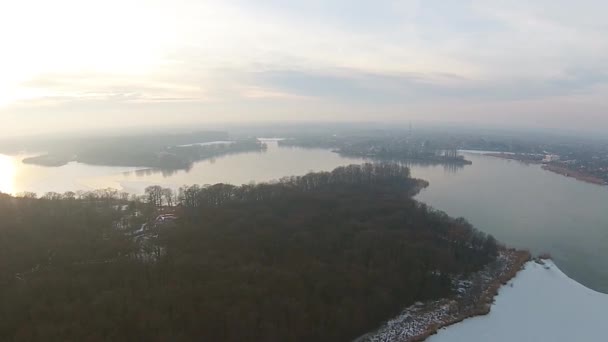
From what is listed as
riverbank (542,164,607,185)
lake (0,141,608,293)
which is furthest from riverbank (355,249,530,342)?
riverbank (542,164,607,185)

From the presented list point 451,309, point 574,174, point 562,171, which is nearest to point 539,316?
point 451,309

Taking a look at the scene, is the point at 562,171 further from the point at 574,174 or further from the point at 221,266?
the point at 221,266

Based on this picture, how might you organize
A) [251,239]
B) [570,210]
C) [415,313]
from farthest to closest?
1. [570,210]
2. [251,239]
3. [415,313]

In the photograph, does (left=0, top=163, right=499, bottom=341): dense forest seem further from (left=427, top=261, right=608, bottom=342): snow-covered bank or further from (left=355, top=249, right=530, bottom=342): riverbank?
(left=427, top=261, right=608, bottom=342): snow-covered bank

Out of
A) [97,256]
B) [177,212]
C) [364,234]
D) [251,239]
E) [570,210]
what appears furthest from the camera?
[570,210]

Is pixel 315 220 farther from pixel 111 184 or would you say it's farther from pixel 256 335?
pixel 111 184

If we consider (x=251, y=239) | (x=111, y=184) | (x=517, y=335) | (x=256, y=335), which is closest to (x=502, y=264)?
(x=517, y=335)
